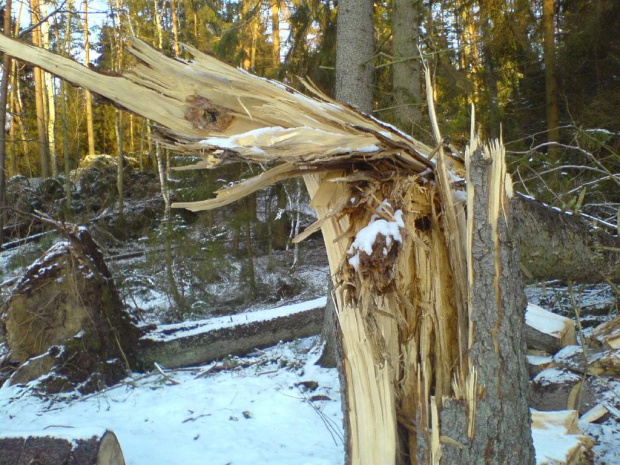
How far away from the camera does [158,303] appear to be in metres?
9.40

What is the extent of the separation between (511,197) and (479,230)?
21 centimetres

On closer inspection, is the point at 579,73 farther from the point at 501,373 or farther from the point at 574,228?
the point at 501,373

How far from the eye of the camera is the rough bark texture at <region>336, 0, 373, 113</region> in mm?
5387

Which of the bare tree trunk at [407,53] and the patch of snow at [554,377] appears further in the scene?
the bare tree trunk at [407,53]

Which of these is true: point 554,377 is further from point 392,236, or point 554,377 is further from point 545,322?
point 392,236

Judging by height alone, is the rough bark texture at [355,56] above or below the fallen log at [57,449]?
above

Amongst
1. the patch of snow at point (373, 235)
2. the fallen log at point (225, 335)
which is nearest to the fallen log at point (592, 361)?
the patch of snow at point (373, 235)

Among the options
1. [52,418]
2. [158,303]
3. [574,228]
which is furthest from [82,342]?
[574,228]

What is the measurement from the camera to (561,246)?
2406 millimetres

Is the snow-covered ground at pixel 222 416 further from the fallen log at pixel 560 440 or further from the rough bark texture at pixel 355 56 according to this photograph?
the rough bark texture at pixel 355 56

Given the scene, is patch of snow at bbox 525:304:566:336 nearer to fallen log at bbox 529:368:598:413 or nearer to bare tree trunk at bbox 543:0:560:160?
fallen log at bbox 529:368:598:413

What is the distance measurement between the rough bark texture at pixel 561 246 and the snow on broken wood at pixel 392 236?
38 cm

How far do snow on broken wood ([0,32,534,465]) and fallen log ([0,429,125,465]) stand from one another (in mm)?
1803

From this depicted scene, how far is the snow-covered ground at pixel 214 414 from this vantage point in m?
3.75
